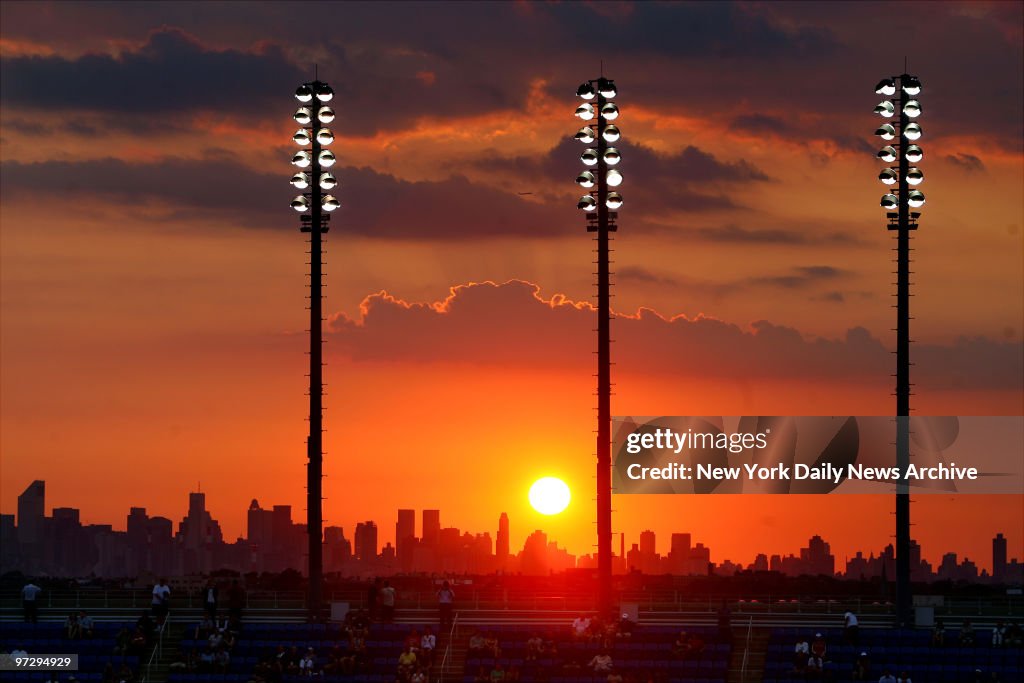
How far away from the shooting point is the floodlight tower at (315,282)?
69000 mm

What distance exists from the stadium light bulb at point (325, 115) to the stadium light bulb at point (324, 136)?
0.32 metres

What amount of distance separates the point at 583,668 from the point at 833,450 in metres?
12.1

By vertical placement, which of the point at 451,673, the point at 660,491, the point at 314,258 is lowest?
the point at 451,673

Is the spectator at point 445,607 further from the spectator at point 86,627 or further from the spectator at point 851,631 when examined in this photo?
the spectator at point 851,631

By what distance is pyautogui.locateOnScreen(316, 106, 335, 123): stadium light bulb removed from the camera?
69.6 metres

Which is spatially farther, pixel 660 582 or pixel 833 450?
pixel 660 582

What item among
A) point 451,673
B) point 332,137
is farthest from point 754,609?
point 332,137

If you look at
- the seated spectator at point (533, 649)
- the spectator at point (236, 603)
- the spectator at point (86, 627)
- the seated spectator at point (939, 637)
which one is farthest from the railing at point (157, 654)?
the seated spectator at point (939, 637)

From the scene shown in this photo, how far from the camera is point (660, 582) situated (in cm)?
8250

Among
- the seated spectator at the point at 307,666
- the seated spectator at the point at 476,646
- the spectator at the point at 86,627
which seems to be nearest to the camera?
the seated spectator at the point at 307,666

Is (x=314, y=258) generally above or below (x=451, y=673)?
above

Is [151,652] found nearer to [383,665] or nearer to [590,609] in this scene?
[383,665]

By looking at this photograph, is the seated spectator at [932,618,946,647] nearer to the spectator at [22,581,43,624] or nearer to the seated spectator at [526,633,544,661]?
the seated spectator at [526,633,544,661]

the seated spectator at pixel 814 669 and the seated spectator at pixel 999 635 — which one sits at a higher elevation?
the seated spectator at pixel 999 635
